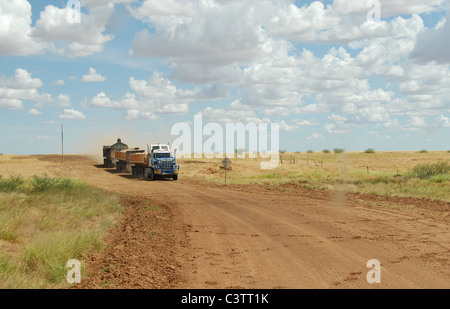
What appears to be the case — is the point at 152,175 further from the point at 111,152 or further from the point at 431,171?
the point at 431,171

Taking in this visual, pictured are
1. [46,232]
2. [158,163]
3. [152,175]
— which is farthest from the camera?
[152,175]

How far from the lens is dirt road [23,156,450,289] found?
31.0 feet

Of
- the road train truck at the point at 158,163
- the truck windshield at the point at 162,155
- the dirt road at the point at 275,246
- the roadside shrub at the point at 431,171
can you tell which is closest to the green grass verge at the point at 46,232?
the dirt road at the point at 275,246

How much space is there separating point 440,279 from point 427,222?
8.44 meters

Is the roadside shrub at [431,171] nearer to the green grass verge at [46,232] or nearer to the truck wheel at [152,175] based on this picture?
the truck wheel at [152,175]

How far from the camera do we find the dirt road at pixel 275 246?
9.45 metres

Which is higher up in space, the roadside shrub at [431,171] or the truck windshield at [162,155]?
the truck windshield at [162,155]

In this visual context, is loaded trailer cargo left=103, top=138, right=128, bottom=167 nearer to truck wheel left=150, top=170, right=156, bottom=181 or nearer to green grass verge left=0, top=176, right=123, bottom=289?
truck wheel left=150, top=170, right=156, bottom=181

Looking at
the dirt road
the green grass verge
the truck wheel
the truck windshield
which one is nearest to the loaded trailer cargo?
the truck wheel

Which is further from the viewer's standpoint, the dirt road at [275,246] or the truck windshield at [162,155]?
the truck windshield at [162,155]

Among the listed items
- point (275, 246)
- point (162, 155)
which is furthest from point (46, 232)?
point (162, 155)

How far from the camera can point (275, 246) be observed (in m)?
12.8

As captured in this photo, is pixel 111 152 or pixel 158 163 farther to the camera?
pixel 111 152
